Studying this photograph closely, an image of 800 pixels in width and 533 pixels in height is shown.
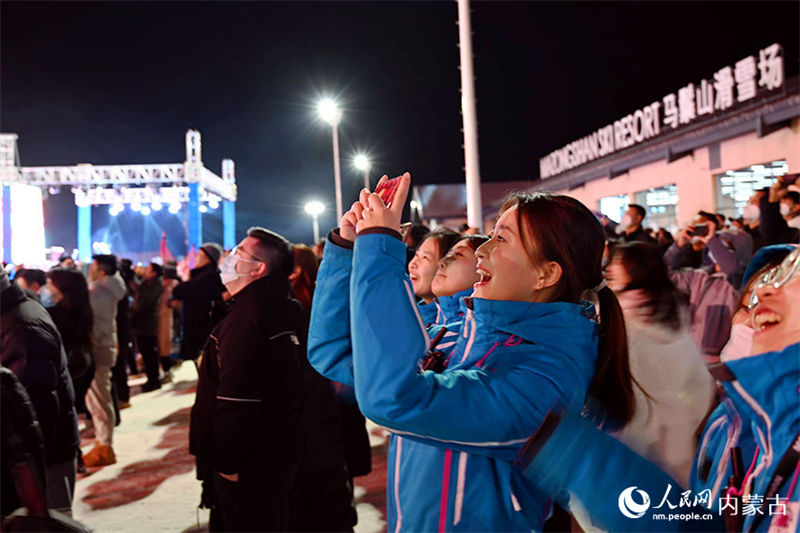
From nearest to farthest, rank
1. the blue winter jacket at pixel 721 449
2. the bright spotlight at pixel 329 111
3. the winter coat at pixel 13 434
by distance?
the blue winter jacket at pixel 721 449
the winter coat at pixel 13 434
the bright spotlight at pixel 329 111

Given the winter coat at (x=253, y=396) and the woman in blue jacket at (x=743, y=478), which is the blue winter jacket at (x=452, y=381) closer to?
the woman in blue jacket at (x=743, y=478)

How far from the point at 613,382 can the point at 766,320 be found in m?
0.42

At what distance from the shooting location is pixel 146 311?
10.9 meters

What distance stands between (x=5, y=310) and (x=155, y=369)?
7.84 meters

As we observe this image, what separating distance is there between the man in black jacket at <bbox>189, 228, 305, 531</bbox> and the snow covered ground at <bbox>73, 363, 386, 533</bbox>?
1545 mm

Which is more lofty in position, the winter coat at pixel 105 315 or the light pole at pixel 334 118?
the light pole at pixel 334 118

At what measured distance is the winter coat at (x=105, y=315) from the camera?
745 cm

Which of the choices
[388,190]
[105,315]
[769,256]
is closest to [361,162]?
[105,315]

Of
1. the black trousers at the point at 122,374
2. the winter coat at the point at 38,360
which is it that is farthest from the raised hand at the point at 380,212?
the black trousers at the point at 122,374

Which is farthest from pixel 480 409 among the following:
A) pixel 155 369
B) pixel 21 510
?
pixel 155 369

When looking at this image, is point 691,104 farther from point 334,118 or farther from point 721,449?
point 721,449

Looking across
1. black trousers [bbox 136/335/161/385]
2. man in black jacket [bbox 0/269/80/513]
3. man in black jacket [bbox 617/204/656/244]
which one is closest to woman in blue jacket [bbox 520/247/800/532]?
man in black jacket [bbox 0/269/80/513]

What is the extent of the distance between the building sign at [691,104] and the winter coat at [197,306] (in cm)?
1113

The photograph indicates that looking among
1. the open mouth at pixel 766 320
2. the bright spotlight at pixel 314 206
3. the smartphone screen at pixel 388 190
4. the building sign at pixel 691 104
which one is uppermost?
the bright spotlight at pixel 314 206
